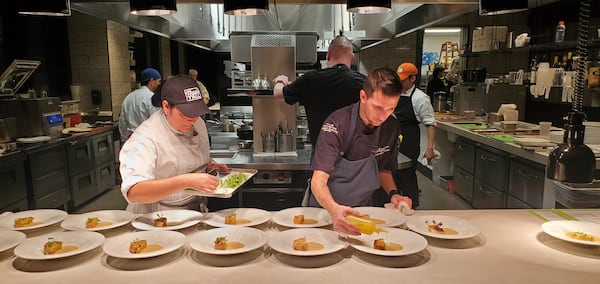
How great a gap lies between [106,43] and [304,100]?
4.65 metres

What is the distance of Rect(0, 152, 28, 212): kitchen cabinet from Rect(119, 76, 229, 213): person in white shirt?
2665 mm

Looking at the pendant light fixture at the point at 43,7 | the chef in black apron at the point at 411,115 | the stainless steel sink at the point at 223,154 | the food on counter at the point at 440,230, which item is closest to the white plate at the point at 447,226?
the food on counter at the point at 440,230

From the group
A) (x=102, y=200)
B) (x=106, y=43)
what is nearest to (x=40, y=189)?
(x=102, y=200)

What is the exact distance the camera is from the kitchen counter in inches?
54.4

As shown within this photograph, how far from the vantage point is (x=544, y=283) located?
1366 mm

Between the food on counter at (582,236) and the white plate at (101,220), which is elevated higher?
the white plate at (101,220)

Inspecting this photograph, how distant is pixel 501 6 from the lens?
188 cm

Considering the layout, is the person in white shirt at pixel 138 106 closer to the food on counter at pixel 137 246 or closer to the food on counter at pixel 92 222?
the food on counter at pixel 92 222

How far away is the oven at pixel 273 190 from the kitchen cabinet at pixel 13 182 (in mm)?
2212

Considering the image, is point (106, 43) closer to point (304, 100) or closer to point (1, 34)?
point (1, 34)

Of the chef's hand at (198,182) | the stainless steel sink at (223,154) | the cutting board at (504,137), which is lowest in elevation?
the stainless steel sink at (223,154)

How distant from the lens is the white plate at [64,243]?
1462mm

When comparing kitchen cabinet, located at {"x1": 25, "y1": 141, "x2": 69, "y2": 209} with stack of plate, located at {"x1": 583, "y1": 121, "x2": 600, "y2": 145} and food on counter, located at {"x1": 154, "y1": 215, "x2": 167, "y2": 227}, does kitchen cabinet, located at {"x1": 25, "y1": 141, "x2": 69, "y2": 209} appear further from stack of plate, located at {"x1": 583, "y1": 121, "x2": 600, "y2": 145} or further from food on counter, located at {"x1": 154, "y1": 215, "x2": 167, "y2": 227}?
stack of plate, located at {"x1": 583, "y1": 121, "x2": 600, "y2": 145}

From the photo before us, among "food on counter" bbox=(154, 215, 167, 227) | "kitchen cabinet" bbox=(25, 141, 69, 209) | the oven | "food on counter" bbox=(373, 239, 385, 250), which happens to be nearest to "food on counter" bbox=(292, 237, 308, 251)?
"food on counter" bbox=(373, 239, 385, 250)
